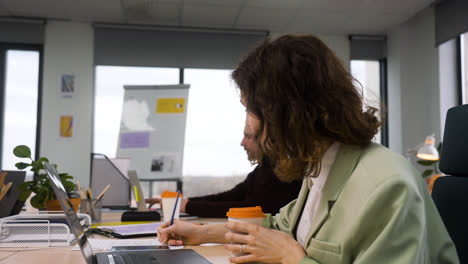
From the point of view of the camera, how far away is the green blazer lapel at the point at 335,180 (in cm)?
76

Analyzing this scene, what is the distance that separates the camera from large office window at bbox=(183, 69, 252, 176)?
4.74m

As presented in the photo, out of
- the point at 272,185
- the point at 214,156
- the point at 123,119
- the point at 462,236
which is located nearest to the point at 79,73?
the point at 123,119

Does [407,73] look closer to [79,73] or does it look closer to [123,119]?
[123,119]

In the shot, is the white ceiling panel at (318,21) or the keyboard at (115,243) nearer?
the keyboard at (115,243)

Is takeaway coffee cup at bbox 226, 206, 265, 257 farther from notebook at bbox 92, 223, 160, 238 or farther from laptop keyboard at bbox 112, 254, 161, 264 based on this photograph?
notebook at bbox 92, 223, 160, 238

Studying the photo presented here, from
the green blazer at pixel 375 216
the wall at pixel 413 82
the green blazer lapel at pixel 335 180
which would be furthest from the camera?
the wall at pixel 413 82

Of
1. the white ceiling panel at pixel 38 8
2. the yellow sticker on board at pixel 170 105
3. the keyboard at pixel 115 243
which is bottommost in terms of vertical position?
the keyboard at pixel 115 243

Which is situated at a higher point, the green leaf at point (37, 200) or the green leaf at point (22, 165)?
the green leaf at point (22, 165)

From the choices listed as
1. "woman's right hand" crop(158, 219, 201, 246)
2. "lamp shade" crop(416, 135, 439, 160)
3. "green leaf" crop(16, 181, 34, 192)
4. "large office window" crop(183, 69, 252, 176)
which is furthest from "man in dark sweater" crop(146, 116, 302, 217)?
"large office window" crop(183, 69, 252, 176)

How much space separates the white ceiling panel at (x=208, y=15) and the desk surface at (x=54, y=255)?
11.2 feet

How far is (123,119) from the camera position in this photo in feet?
14.9

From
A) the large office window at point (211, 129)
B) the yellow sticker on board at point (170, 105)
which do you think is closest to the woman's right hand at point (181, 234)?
the yellow sticker on board at point (170, 105)

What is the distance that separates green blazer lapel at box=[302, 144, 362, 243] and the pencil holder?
1.24 metres

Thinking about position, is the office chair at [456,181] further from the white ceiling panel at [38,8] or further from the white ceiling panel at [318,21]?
the white ceiling panel at [38,8]
